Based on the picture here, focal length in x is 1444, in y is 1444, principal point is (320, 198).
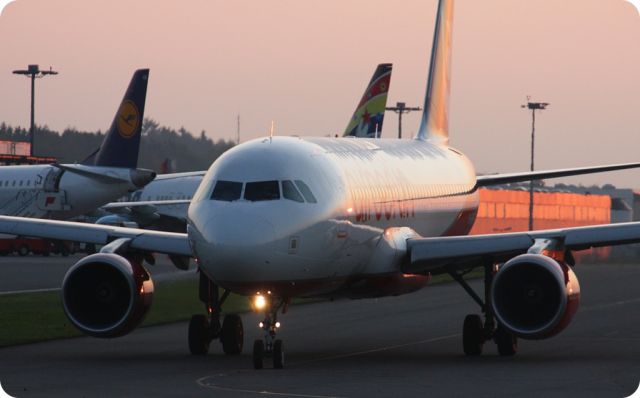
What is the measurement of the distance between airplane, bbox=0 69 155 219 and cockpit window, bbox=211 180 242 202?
5173 centimetres

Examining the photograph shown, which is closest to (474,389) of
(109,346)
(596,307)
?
(109,346)

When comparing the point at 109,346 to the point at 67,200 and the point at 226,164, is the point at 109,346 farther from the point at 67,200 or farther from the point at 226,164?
the point at 67,200

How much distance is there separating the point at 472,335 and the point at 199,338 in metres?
5.00

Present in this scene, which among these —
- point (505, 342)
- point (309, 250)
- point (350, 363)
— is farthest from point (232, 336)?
point (505, 342)

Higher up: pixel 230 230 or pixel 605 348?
pixel 230 230

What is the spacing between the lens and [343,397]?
19016 mm

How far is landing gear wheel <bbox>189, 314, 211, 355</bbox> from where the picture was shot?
86.7 feet

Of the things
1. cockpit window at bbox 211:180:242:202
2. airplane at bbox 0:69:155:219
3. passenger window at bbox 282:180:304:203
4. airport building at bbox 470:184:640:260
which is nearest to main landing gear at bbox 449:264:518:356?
passenger window at bbox 282:180:304:203

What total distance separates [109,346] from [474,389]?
10382 millimetres

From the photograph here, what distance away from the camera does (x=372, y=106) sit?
61375mm

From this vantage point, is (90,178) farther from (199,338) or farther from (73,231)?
(199,338)

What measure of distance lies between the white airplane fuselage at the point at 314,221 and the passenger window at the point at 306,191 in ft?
0.29

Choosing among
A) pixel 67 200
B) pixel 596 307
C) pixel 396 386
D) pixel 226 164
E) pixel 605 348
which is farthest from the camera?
pixel 67 200

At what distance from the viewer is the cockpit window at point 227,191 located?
22.8 m
